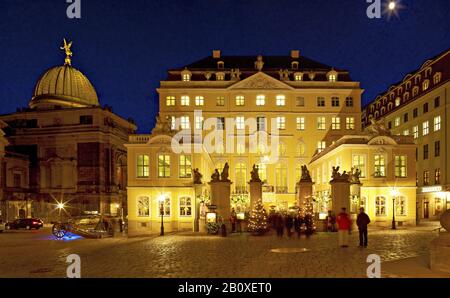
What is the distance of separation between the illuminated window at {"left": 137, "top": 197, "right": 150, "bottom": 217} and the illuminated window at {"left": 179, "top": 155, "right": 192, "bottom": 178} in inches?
Answer: 141

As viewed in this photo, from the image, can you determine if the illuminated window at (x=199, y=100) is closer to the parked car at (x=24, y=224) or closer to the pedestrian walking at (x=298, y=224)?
the parked car at (x=24, y=224)

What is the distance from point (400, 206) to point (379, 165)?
153 inches

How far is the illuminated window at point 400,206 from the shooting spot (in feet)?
124

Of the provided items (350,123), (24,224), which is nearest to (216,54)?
(350,123)

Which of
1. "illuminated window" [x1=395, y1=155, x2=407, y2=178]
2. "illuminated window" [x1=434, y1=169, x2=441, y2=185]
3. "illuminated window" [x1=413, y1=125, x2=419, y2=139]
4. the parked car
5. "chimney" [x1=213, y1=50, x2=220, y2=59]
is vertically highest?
"chimney" [x1=213, y1=50, x2=220, y2=59]

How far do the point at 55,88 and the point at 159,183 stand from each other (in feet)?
156

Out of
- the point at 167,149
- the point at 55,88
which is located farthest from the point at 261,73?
the point at 55,88

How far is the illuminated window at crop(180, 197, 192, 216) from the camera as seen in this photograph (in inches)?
1428


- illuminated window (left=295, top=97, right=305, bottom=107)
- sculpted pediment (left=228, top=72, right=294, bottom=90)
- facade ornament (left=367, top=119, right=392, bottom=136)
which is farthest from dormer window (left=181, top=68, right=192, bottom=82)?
facade ornament (left=367, top=119, right=392, bottom=136)

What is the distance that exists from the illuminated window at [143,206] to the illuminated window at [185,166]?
11.7 feet

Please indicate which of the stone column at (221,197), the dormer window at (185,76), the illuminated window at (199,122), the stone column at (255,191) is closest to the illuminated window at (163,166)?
the stone column at (221,197)

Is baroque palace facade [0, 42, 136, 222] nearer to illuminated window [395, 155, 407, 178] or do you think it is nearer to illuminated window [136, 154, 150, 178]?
illuminated window [136, 154, 150, 178]

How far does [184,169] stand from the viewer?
37.0m

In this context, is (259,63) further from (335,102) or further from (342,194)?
(342,194)
